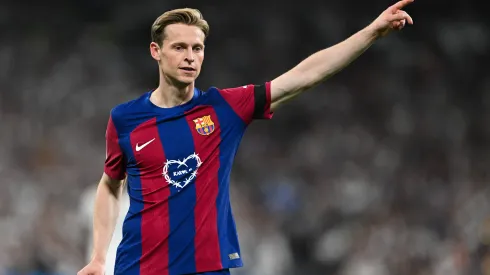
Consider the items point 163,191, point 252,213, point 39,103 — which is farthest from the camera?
point 39,103

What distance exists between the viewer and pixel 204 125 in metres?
3.50

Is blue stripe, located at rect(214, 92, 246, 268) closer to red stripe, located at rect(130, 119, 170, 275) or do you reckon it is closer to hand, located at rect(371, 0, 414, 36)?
red stripe, located at rect(130, 119, 170, 275)

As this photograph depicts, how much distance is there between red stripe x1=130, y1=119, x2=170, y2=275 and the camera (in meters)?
3.37

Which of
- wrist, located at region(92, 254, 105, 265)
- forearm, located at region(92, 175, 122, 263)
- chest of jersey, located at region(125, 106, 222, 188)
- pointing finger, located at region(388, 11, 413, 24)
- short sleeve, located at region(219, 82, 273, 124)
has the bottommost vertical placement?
wrist, located at region(92, 254, 105, 265)

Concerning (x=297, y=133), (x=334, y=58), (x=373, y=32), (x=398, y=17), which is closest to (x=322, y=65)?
(x=334, y=58)

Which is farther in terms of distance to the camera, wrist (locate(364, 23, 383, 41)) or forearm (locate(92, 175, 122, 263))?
forearm (locate(92, 175, 122, 263))

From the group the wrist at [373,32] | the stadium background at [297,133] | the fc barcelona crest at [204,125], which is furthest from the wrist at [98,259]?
the stadium background at [297,133]

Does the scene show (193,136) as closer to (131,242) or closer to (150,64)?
(131,242)

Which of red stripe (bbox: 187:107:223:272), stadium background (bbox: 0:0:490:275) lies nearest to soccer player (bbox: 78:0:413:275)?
red stripe (bbox: 187:107:223:272)

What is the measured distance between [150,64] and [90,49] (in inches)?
27.6

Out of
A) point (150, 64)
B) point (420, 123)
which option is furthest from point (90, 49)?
point (420, 123)

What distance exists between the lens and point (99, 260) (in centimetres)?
355

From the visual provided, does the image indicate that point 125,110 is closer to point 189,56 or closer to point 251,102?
point 189,56

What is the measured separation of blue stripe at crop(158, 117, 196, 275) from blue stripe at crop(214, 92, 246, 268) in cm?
11
